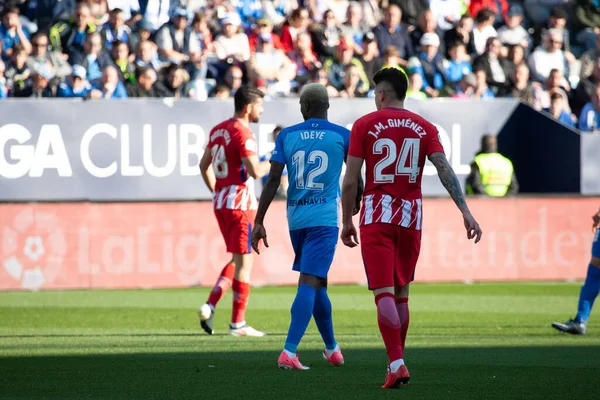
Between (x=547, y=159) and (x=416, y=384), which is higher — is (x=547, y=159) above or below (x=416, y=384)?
above

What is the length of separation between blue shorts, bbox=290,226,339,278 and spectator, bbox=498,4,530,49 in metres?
15.7

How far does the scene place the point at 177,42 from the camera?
20406mm

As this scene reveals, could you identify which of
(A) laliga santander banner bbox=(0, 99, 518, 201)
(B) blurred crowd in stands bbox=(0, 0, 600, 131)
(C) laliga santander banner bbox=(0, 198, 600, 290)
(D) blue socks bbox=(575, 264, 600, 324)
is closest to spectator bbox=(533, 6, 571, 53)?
(B) blurred crowd in stands bbox=(0, 0, 600, 131)

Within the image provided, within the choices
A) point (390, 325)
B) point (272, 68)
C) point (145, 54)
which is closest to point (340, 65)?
point (272, 68)

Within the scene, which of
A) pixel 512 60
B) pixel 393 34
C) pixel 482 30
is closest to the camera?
pixel 393 34

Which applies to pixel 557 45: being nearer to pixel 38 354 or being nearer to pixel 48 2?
pixel 48 2

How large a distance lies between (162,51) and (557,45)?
26.2ft

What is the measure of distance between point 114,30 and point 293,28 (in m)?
3.30

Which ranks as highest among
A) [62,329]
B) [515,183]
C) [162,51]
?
[162,51]

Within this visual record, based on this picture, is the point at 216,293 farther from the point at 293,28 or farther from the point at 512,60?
the point at 512,60

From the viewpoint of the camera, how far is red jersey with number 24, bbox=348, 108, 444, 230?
7535 mm

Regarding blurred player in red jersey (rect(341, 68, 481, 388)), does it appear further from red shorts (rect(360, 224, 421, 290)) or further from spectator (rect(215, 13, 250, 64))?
spectator (rect(215, 13, 250, 64))

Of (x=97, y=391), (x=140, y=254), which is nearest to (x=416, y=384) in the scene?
(x=97, y=391)

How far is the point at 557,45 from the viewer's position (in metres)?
23.1
